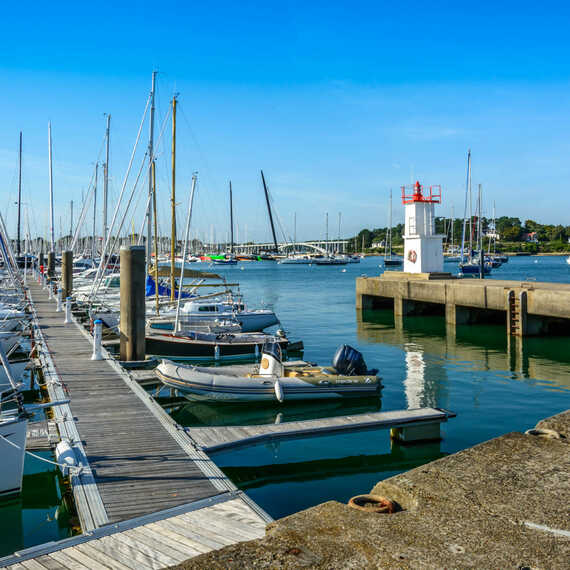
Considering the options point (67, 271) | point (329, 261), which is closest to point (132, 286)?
point (67, 271)

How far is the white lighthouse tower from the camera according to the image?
3431 centimetres

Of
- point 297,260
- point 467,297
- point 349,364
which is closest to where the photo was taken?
point 349,364

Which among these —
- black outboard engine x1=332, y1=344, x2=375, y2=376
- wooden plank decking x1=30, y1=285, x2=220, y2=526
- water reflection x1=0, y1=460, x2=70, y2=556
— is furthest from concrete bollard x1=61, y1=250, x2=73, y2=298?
water reflection x1=0, y1=460, x2=70, y2=556

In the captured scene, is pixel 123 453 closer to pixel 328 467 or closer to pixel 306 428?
pixel 306 428

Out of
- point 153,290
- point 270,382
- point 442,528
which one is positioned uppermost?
point 153,290

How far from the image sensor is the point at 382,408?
50.9 ft

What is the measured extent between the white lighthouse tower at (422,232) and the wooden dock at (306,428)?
2323cm

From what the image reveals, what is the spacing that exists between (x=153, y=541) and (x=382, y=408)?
10458 millimetres

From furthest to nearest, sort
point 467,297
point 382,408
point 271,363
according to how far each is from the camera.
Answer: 1. point 467,297
2. point 271,363
3. point 382,408

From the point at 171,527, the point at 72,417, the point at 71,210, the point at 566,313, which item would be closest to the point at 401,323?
the point at 566,313

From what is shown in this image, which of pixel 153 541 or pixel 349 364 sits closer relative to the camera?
pixel 153 541

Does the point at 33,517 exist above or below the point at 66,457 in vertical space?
below

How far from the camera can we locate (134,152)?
92.4ft

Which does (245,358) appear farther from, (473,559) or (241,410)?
(473,559)
